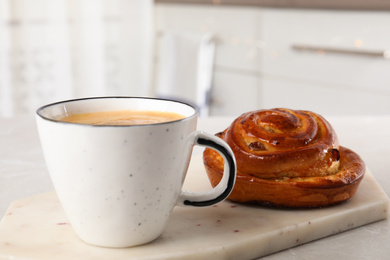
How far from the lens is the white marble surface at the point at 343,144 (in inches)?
18.2

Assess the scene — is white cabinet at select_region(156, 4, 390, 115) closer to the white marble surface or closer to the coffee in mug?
the white marble surface

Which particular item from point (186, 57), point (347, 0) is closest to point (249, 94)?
point (186, 57)

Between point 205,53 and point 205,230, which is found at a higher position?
point 205,230

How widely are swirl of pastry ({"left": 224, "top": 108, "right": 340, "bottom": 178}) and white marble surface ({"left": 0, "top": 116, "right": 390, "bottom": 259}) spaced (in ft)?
0.25

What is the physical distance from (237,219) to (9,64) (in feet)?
6.81

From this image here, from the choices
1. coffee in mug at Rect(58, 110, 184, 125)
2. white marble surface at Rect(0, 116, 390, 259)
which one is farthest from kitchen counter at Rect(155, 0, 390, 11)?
coffee in mug at Rect(58, 110, 184, 125)

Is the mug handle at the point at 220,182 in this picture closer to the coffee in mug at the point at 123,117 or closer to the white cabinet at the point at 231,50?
the coffee in mug at the point at 123,117

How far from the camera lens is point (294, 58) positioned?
6.84 feet

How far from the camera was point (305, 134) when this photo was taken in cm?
55

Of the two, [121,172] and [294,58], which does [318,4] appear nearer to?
[294,58]

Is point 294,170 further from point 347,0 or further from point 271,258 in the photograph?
point 347,0

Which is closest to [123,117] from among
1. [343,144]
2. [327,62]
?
[343,144]

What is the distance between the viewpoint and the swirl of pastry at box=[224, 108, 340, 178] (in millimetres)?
531

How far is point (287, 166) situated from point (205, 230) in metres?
0.11
